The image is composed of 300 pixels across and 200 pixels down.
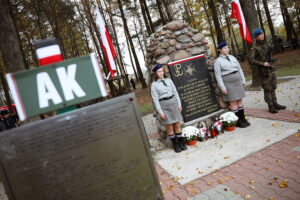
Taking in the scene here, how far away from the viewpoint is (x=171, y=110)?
184 inches

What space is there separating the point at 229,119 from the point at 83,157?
426 centimetres

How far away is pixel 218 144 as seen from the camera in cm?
469

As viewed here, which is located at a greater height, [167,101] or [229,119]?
[167,101]

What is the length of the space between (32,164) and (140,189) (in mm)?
798

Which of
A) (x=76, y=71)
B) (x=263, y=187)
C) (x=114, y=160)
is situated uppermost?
(x=76, y=71)

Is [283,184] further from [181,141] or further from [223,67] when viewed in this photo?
[223,67]

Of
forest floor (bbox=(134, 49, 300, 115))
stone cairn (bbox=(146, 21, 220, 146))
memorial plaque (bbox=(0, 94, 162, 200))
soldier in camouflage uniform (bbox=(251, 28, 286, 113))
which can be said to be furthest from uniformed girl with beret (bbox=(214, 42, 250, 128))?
forest floor (bbox=(134, 49, 300, 115))

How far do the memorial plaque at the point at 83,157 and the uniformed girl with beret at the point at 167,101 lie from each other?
2.85m

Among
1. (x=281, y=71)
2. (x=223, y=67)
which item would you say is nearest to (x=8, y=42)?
(x=223, y=67)

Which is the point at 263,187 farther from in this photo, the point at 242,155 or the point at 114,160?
the point at 114,160

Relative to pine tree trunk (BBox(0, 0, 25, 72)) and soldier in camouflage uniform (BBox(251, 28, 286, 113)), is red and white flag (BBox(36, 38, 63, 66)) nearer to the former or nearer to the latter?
pine tree trunk (BBox(0, 0, 25, 72))

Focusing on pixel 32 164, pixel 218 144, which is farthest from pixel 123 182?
pixel 218 144

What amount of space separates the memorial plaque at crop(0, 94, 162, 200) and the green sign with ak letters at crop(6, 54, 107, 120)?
17 centimetres

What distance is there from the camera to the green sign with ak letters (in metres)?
1.66
